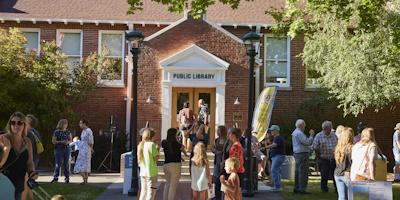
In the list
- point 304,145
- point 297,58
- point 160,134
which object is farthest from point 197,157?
point 297,58

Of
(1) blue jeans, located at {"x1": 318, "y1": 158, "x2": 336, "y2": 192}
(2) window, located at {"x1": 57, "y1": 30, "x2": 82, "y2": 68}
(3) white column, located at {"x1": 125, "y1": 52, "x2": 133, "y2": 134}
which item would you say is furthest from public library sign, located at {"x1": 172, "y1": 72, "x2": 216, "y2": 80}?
(1) blue jeans, located at {"x1": 318, "y1": 158, "x2": 336, "y2": 192}

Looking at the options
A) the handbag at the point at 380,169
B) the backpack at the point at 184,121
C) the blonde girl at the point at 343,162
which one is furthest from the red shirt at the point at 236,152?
the backpack at the point at 184,121

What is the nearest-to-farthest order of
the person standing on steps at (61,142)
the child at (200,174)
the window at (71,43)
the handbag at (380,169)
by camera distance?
the handbag at (380,169) < the child at (200,174) < the person standing on steps at (61,142) < the window at (71,43)

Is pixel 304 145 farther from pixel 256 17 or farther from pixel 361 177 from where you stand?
pixel 256 17

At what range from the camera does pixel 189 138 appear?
17.0 meters

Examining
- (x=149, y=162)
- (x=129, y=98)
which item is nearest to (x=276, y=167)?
(x=149, y=162)

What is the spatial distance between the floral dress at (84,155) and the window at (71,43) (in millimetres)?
8411

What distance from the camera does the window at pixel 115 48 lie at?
23.4 metres

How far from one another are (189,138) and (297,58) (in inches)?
338

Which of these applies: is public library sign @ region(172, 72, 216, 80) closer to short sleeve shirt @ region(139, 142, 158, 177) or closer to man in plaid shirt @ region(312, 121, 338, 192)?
man in plaid shirt @ region(312, 121, 338, 192)

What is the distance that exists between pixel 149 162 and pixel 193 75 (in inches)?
439

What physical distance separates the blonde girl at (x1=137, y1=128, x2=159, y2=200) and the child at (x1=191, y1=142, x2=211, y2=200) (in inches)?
29.1

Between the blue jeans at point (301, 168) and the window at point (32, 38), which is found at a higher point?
the window at point (32, 38)

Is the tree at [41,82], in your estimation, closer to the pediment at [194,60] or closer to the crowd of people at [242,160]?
the pediment at [194,60]
